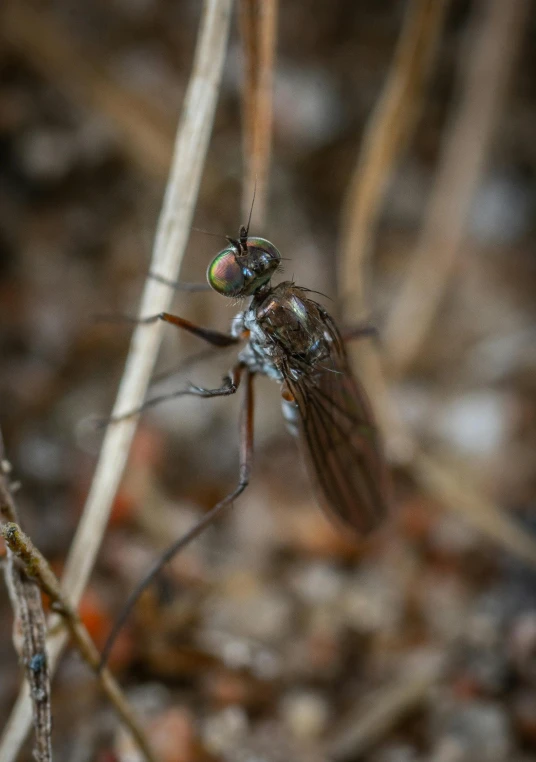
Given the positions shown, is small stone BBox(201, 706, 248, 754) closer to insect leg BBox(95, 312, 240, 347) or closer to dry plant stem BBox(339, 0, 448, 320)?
insect leg BBox(95, 312, 240, 347)

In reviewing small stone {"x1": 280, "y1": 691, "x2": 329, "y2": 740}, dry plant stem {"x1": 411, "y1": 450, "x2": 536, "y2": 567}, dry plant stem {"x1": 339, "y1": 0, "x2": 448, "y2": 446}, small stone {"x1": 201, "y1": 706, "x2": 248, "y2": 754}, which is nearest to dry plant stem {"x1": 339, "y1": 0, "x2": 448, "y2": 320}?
dry plant stem {"x1": 339, "y1": 0, "x2": 448, "y2": 446}

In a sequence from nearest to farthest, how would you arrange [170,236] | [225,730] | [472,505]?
[170,236]
[225,730]
[472,505]

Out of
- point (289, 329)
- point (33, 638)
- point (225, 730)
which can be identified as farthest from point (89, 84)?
point (225, 730)

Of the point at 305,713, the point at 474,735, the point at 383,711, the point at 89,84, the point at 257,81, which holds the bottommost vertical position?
the point at 474,735

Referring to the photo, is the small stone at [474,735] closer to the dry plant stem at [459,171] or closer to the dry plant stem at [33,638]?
the dry plant stem at [33,638]

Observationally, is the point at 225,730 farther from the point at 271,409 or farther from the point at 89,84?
the point at 89,84

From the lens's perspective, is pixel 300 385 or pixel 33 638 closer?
pixel 33 638

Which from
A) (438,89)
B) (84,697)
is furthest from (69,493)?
(438,89)

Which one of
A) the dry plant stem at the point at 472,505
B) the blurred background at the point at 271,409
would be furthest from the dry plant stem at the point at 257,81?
the dry plant stem at the point at 472,505
